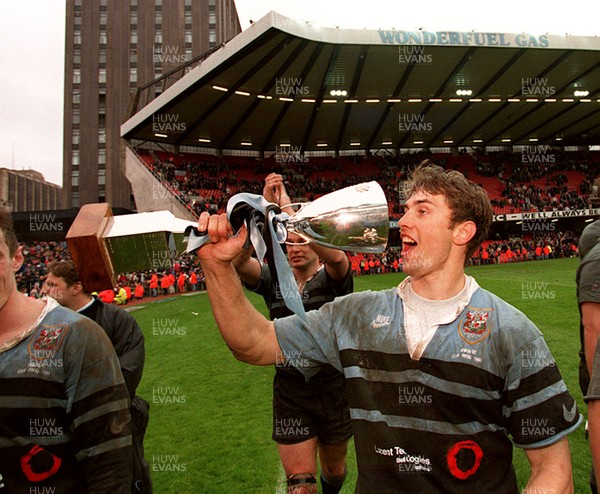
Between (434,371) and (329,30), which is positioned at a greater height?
(329,30)

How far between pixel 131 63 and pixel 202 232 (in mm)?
66864

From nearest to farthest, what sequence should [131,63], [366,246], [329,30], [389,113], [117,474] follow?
[366,246] → [117,474] → [329,30] → [389,113] → [131,63]

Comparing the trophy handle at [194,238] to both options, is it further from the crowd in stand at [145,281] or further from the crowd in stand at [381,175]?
the crowd in stand at [381,175]

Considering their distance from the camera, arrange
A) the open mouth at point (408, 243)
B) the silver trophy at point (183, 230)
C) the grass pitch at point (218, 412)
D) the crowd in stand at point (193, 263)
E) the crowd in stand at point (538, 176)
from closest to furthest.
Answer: the silver trophy at point (183, 230), the open mouth at point (408, 243), the grass pitch at point (218, 412), the crowd in stand at point (193, 263), the crowd in stand at point (538, 176)

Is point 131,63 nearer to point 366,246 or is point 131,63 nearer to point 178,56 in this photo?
point 178,56

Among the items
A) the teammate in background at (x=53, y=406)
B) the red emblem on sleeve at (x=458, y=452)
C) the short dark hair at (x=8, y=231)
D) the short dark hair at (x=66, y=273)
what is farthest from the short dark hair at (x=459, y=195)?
the short dark hair at (x=66, y=273)

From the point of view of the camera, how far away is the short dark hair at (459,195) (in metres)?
1.82

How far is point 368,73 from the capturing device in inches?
972

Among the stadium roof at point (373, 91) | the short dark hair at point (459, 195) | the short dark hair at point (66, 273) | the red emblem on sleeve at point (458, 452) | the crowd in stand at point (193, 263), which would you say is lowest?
the crowd in stand at point (193, 263)

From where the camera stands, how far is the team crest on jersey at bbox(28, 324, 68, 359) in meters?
1.61

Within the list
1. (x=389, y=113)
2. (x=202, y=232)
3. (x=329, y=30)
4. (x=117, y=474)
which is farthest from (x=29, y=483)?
(x=389, y=113)

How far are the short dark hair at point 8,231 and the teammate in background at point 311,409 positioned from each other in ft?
4.43

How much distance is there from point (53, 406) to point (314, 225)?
117 centimetres

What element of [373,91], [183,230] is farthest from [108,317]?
[373,91]
